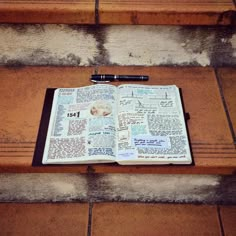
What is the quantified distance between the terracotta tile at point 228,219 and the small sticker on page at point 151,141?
0.31 metres

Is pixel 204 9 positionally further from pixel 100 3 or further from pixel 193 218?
pixel 193 218

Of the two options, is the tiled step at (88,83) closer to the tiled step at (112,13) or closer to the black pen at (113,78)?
the black pen at (113,78)

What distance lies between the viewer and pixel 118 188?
3.26ft

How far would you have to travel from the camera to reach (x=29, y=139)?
0.92m

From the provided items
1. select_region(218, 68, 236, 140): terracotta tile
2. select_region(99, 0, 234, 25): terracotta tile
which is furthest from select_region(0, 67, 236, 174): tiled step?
select_region(99, 0, 234, 25): terracotta tile

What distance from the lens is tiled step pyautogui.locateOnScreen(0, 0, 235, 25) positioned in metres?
0.98

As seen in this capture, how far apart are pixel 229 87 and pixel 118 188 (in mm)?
476

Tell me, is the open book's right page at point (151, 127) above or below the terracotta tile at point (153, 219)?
above

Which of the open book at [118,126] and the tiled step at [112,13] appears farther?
the tiled step at [112,13]

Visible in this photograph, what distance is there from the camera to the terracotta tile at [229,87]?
995 millimetres

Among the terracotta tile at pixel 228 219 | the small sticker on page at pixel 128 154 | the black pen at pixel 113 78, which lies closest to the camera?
the small sticker on page at pixel 128 154

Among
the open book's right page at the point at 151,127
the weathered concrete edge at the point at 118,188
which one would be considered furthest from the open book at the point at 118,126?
the weathered concrete edge at the point at 118,188

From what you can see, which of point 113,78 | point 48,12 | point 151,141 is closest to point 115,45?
point 113,78

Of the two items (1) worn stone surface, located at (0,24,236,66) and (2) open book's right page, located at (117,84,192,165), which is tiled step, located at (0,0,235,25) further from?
(2) open book's right page, located at (117,84,192,165)
